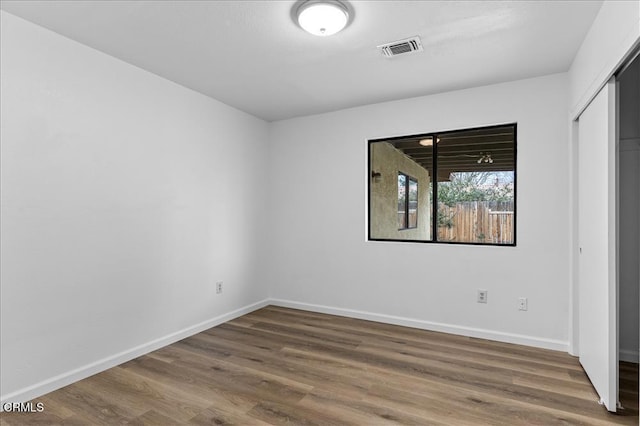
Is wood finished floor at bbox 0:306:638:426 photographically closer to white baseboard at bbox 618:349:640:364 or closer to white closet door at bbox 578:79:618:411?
white baseboard at bbox 618:349:640:364

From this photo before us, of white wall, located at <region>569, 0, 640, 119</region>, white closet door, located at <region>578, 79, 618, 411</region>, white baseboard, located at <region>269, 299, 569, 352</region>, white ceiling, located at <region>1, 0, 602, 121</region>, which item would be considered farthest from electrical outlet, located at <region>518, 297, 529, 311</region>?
white ceiling, located at <region>1, 0, 602, 121</region>

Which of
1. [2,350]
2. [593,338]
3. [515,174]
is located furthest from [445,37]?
[2,350]

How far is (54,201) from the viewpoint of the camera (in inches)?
95.9

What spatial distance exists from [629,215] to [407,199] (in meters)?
2.16

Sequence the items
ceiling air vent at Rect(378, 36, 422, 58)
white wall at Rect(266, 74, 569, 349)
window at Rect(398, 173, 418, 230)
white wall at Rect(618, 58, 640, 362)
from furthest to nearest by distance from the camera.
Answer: window at Rect(398, 173, 418, 230)
white wall at Rect(266, 74, 569, 349)
white wall at Rect(618, 58, 640, 362)
ceiling air vent at Rect(378, 36, 422, 58)

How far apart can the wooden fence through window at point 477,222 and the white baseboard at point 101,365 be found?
264 cm

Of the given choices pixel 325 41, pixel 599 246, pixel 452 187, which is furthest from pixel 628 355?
pixel 325 41

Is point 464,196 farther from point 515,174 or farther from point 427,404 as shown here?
point 427,404

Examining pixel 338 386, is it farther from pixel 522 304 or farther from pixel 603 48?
pixel 603 48

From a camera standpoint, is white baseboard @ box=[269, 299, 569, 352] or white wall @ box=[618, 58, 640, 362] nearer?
white wall @ box=[618, 58, 640, 362]

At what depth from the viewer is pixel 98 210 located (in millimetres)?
2699

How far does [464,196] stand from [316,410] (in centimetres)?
258

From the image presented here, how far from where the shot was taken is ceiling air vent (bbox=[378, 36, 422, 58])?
2543mm

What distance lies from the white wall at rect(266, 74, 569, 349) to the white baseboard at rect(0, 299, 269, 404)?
1243mm
